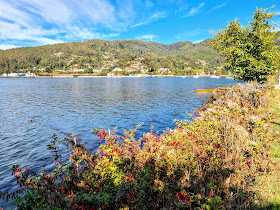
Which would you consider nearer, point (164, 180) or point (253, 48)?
point (164, 180)

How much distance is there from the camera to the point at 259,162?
565cm

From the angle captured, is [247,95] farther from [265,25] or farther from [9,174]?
[9,174]

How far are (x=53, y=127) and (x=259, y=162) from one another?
734 inches

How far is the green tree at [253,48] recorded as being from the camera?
62.5 feet

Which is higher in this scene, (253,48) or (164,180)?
(253,48)

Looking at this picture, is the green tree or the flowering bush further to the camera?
the green tree

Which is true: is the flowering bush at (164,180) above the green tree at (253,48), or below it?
below

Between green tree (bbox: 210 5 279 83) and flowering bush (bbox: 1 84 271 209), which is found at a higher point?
green tree (bbox: 210 5 279 83)

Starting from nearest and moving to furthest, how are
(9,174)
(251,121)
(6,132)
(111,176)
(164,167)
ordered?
(111,176) < (164,167) < (251,121) < (9,174) < (6,132)

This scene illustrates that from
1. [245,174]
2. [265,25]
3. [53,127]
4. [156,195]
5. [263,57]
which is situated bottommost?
[53,127]

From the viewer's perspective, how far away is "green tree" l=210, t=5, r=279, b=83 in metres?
19.0

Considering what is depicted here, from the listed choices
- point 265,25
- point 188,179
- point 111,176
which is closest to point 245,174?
point 188,179

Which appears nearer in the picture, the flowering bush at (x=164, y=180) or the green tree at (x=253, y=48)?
the flowering bush at (x=164, y=180)

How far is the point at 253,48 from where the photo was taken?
19922 mm
